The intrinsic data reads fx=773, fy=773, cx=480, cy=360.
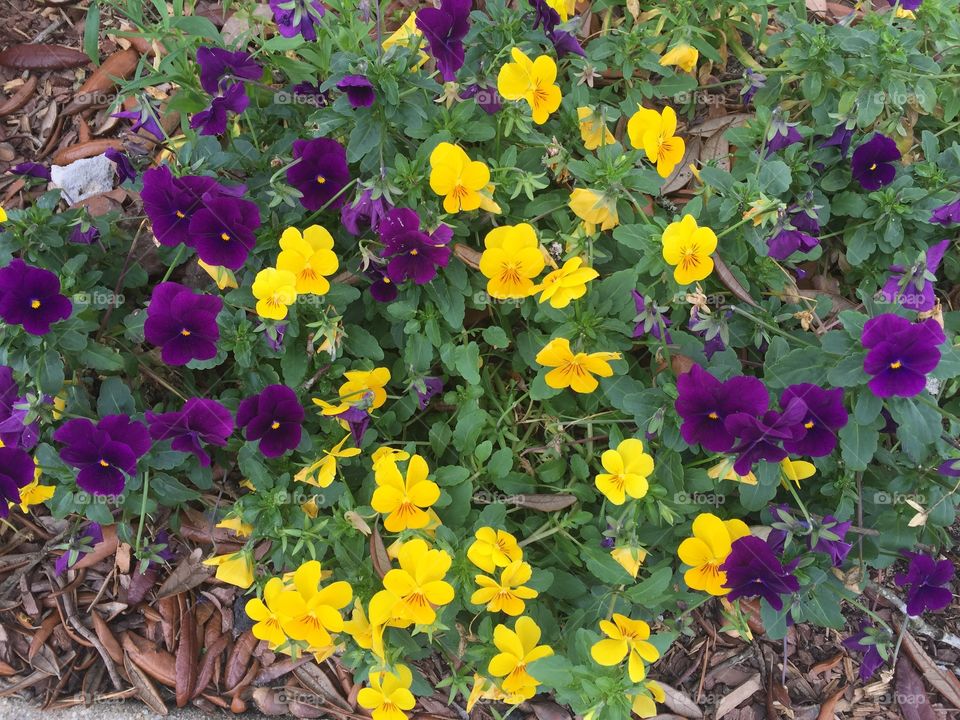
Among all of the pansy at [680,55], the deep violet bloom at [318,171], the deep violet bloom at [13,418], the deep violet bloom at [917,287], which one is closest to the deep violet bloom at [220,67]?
the deep violet bloom at [318,171]

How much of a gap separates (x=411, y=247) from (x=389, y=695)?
1339 mm

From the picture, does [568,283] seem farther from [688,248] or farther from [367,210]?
[367,210]

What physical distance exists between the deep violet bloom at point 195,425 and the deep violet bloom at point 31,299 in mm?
422

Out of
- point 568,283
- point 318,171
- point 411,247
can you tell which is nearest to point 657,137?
point 568,283

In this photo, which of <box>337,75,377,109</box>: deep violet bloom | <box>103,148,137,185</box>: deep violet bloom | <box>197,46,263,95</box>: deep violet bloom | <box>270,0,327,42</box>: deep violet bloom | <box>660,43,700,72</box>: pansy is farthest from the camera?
<box>660,43,700,72</box>: pansy

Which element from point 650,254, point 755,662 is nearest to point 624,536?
point 650,254

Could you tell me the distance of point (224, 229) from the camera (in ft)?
7.86

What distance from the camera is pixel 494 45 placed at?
2756 millimetres

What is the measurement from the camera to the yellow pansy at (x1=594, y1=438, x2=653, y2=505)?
7.35 ft

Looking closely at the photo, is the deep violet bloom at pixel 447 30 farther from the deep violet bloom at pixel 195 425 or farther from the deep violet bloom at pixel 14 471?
the deep violet bloom at pixel 14 471

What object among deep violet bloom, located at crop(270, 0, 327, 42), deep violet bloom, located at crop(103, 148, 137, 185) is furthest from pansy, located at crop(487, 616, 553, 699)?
deep violet bloom, located at crop(103, 148, 137, 185)

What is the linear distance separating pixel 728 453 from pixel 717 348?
37 centimetres

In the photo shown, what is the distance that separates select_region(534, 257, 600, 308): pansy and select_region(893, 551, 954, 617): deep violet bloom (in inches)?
54.4

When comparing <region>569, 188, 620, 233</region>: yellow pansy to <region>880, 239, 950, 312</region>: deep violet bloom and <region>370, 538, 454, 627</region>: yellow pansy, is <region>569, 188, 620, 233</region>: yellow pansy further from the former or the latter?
<region>370, 538, 454, 627</region>: yellow pansy
